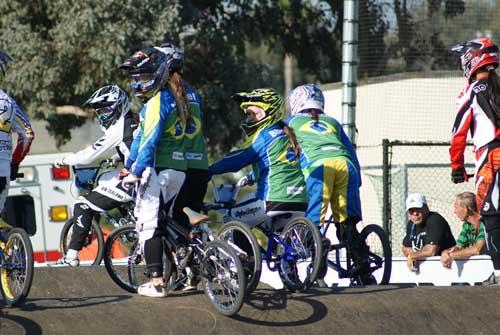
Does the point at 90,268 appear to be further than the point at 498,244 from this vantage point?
Yes

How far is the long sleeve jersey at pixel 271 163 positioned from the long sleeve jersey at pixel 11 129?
173cm

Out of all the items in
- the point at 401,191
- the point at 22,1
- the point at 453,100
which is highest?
the point at 22,1

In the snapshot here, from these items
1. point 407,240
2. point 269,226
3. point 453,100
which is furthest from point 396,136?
point 269,226

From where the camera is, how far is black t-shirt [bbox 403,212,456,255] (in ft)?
38.3

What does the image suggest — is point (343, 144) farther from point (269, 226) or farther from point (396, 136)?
point (396, 136)

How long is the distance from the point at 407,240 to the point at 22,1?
998cm

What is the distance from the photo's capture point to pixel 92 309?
8406 mm

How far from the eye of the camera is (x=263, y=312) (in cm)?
870

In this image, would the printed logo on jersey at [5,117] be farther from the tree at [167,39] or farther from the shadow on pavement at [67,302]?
the tree at [167,39]

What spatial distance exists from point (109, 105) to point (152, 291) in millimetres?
2473

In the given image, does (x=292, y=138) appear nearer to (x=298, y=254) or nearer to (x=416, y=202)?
(x=298, y=254)

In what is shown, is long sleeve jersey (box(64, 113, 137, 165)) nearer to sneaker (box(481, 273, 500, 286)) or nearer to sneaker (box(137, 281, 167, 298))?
sneaker (box(137, 281, 167, 298))

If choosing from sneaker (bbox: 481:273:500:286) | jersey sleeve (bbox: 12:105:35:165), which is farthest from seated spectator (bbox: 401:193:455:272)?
jersey sleeve (bbox: 12:105:35:165)

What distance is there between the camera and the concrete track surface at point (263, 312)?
8148mm
